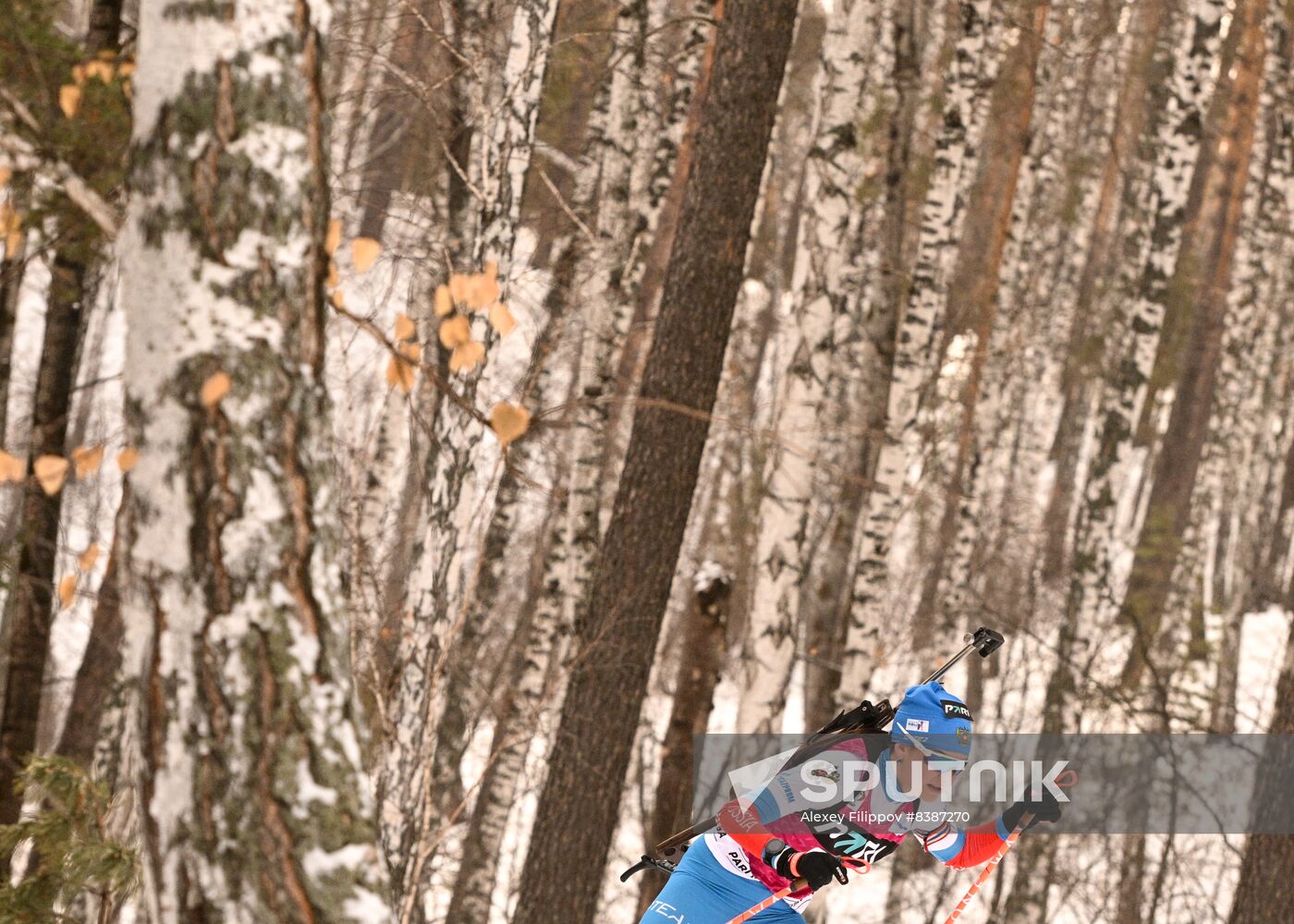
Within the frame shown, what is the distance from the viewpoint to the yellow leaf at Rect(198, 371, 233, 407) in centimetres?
214

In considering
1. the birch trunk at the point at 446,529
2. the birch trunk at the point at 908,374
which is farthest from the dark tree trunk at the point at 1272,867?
the birch trunk at the point at 446,529

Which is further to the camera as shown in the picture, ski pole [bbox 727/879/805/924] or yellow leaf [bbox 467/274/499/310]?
ski pole [bbox 727/879/805/924]

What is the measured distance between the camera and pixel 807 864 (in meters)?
4.39

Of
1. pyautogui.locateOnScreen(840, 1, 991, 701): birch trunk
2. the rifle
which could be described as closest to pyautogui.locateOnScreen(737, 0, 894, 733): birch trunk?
pyautogui.locateOnScreen(840, 1, 991, 701): birch trunk

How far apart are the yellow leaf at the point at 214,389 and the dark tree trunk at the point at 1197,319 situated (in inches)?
396

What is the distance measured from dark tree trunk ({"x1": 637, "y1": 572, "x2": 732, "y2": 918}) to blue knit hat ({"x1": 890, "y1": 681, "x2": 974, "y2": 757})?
10.4 ft

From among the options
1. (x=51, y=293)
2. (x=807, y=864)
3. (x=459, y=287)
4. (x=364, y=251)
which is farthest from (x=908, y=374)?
(x=364, y=251)

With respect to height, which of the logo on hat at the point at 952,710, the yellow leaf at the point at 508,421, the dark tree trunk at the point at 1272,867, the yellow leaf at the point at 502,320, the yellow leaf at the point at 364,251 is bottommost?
the dark tree trunk at the point at 1272,867

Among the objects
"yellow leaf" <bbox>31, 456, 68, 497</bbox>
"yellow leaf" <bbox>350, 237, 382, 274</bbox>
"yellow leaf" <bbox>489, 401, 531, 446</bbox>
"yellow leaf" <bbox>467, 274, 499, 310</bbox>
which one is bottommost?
"yellow leaf" <bbox>31, 456, 68, 497</bbox>

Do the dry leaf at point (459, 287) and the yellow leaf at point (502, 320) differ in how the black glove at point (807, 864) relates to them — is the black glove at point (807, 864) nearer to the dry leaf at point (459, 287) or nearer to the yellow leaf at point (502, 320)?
the yellow leaf at point (502, 320)

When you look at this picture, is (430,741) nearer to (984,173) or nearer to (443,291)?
(443,291)

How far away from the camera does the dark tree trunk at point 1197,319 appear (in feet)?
41.7

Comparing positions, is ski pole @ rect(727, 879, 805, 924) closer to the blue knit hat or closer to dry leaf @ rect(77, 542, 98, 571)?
the blue knit hat

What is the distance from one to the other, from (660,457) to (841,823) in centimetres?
199
